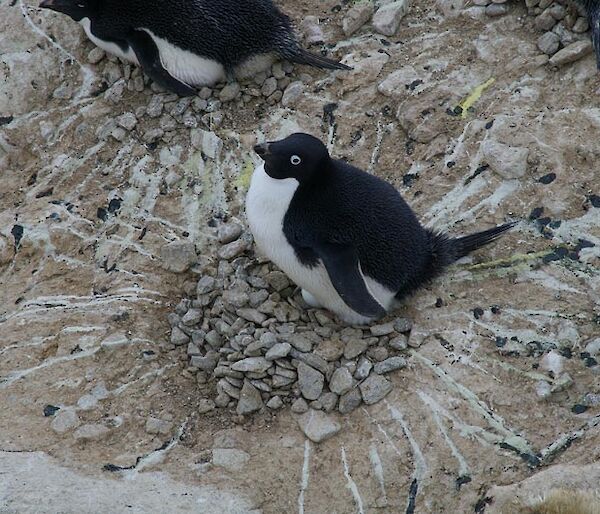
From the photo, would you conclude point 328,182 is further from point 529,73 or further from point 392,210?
point 529,73

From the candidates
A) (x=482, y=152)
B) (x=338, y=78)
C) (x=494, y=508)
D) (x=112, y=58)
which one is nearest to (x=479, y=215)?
(x=482, y=152)

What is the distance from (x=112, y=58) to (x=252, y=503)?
99.6 inches

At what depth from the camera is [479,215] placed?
3660 mm

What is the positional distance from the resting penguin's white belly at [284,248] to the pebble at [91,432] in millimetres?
889

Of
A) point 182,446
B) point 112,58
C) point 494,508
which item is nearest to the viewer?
point 494,508

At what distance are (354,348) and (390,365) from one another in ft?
0.51

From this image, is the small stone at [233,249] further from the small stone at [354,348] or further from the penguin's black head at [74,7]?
the penguin's black head at [74,7]

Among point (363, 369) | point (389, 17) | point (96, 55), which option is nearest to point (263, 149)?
point (363, 369)

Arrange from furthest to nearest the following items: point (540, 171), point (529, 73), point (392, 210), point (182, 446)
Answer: point (529, 73), point (540, 171), point (392, 210), point (182, 446)

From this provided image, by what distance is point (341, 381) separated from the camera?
3.20 metres

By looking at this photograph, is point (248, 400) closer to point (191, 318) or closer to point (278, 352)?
point (278, 352)

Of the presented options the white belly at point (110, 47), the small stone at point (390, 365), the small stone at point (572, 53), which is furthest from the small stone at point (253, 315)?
the small stone at point (572, 53)

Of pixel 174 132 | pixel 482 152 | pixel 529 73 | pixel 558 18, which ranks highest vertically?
pixel 558 18

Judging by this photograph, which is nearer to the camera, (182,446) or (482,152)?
(182,446)
